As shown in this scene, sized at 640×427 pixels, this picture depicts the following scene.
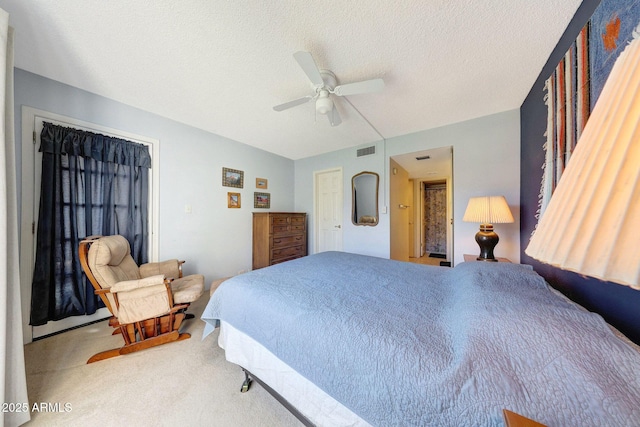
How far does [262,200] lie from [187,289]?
2108 millimetres

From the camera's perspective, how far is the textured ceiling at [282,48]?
1.26 metres

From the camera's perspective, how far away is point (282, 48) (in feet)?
5.04

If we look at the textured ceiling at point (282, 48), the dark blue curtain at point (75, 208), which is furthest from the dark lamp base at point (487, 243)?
the dark blue curtain at point (75, 208)

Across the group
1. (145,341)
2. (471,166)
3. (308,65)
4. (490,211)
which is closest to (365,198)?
(471,166)

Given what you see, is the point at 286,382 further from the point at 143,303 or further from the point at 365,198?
the point at 365,198

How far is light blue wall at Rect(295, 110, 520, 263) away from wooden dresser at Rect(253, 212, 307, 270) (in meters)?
1.30

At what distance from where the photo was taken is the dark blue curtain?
1854 mm


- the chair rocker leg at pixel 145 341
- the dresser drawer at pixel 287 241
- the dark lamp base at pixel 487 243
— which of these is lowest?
the chair rocker leg at pixel 145 341

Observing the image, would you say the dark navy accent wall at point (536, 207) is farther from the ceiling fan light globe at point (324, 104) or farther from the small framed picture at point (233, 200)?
the small framed picture at point (233, 200)

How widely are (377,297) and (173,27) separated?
2212 mm

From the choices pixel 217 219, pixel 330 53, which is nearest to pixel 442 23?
pixel 330 53

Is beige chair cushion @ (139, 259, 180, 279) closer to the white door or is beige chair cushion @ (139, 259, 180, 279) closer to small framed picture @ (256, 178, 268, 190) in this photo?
small framed picture @ (256, 178, 268, 190)

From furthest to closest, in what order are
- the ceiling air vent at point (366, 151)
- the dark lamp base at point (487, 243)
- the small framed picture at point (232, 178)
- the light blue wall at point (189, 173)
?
the ceiling air vent at point (366, 151)
the small framed picture at point (232, 178)
the dark lamp base at point (487, 243)
the light blue wall at point (189, 173)

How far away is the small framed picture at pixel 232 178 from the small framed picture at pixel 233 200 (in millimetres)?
153
